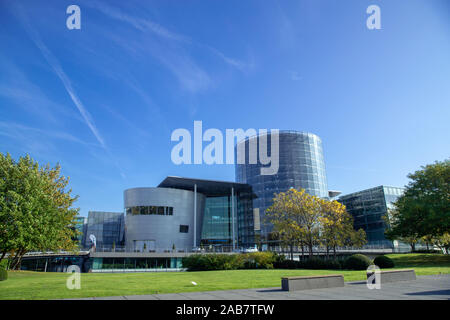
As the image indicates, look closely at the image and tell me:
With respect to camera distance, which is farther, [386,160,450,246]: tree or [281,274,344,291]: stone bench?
[386,160,450,246]: tree

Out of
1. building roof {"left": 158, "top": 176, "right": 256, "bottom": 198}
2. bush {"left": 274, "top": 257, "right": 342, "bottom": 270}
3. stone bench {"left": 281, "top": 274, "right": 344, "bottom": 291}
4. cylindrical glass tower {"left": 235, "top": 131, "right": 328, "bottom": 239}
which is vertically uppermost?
cylindrical glass tower {"left": 235, "top": 131, "right": 328, "bottom": 239}

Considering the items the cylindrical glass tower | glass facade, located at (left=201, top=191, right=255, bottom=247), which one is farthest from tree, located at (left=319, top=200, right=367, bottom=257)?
glass facade, located at (left=201, top=191, right=255, bottom=247)

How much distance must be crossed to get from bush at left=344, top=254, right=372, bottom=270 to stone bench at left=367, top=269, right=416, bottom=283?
10930 mm

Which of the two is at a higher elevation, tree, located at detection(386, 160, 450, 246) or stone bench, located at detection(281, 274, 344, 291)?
tree, located at detection(386, 160, 450, 246)

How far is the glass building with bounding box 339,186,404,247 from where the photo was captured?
71062mm

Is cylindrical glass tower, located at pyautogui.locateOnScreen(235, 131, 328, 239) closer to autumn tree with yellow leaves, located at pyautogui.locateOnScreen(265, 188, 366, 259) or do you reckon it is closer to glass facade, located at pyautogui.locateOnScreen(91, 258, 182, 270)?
glass facade, located at pyautogui.locateOnScreen(91, 258, 182, 270)

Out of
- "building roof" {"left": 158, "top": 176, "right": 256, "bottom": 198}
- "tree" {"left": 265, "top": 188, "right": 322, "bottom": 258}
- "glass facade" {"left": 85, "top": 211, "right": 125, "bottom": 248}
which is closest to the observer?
"tree" {"left": 265, "top": 188, "right": 322, "bottom": 258}

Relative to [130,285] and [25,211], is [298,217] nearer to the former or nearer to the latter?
[130,285]

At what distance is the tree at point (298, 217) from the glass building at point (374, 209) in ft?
123

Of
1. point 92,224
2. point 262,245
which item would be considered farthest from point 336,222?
point 92,224

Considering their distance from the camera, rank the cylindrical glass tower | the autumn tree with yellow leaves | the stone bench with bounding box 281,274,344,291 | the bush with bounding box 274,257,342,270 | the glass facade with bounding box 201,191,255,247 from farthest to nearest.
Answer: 1. the cylindrical glass tower
2. the glass facade with bounding box 201,191,255,247
3. the autumn tree with yellow leaves
4. the bush with bounding box 274,257,342,270
5. the stone bench with bounding box 281,274,344,291

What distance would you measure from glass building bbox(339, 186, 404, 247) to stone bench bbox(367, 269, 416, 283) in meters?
58.5
